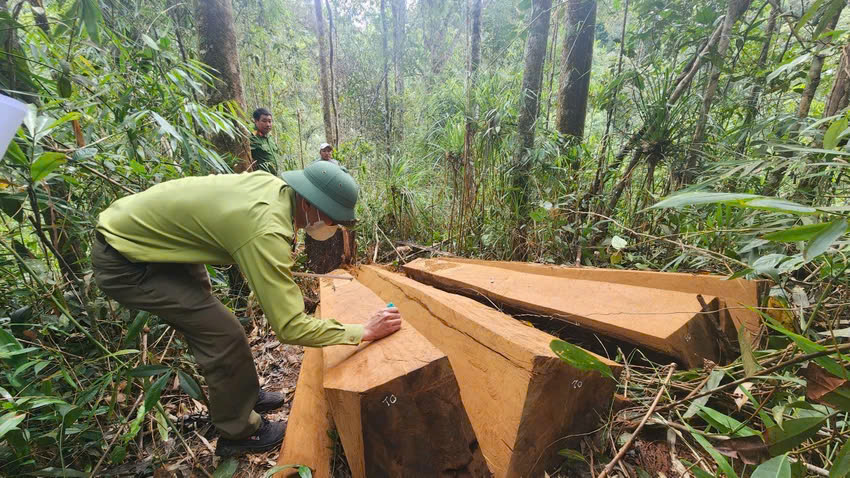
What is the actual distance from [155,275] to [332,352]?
884 mm

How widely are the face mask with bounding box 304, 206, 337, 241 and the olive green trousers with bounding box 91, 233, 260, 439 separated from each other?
57 cm

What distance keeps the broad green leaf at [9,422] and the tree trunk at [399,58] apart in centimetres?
878

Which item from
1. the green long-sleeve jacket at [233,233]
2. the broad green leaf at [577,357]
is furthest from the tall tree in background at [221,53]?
the broad green leaf at [577,357]

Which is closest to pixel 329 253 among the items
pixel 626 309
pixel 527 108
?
pixel 527 108

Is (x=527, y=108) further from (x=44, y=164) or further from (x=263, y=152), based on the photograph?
(x=44, y=164)

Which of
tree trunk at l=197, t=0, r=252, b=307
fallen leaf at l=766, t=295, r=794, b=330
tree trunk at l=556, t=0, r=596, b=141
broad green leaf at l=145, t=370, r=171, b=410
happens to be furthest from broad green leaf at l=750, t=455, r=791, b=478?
tree trunk at l=556, t=0, r=596, b=141

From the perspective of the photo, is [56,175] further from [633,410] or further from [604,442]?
[633,410]

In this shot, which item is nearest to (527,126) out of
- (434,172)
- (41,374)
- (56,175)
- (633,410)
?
(434,172)

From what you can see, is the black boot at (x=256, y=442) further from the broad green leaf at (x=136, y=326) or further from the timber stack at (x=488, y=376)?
the broad green leaf at (x=136, y=326)

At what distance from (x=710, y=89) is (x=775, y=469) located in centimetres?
280

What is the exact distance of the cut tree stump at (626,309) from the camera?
126 centimetres

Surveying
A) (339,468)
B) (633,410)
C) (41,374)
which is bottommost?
(339,468)

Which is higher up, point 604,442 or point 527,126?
point 527,126

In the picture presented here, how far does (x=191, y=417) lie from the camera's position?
76.4 inches
